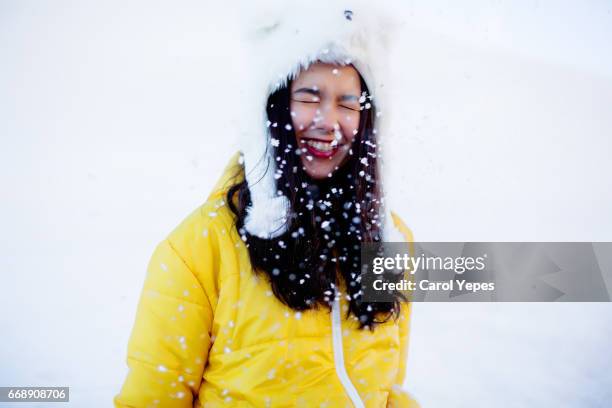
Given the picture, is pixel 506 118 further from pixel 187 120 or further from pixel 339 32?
pixel 339 32

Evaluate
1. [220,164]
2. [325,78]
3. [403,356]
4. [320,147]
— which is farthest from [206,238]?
[220,164]

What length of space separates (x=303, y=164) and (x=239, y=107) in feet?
0.73

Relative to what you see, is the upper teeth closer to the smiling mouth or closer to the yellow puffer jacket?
the smiling mouth

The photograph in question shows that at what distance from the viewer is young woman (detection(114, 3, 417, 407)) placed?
0.98m

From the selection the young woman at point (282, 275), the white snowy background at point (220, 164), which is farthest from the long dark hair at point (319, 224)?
the white snowy background at point (220, 164)

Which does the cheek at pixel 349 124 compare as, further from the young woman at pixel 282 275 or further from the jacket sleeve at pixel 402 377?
the jacket sleeve at pixel 402 377

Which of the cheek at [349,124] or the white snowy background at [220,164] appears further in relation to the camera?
the white snowy background at [220,164]

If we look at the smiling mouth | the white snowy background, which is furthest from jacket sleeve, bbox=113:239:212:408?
the white snowy background

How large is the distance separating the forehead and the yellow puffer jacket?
1.13 ft

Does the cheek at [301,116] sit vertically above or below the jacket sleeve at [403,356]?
above

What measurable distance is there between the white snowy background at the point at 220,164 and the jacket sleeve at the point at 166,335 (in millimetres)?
1198

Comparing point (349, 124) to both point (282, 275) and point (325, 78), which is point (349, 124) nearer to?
point (325, 78)

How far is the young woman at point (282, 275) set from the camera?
981mm

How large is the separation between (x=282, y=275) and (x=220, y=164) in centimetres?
202
